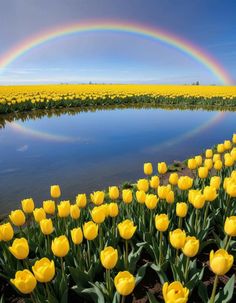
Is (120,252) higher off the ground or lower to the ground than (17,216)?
lower

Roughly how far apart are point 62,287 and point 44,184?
16.7 feet

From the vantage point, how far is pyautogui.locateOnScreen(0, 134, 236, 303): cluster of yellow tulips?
234cm

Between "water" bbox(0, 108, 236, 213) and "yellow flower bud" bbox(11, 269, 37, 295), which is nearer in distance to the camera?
"yellow flower bud" bbox(11, 269, 37, 295)

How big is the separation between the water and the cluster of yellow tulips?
10.1 ft

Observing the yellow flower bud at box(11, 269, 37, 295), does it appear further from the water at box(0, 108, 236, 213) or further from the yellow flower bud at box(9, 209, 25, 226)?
the water at box(0, 108, 236, 213)

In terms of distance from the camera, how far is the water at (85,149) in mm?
7922

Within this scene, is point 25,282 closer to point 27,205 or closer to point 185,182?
point 27,205

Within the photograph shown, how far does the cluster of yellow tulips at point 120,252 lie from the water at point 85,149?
3091 millimetres

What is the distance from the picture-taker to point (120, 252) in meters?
3.52

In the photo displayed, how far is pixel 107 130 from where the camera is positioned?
51.7 ft

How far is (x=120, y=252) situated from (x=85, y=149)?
8.21 m

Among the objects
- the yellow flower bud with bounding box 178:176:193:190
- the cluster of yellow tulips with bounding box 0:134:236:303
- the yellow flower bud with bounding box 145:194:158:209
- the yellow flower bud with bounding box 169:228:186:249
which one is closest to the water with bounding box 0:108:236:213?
the cluster of yellow tulips with bounding box 0:134:236:303

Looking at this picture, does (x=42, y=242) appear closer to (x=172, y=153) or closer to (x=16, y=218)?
(x=16, y=218)

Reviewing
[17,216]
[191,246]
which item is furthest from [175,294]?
[17,216]
